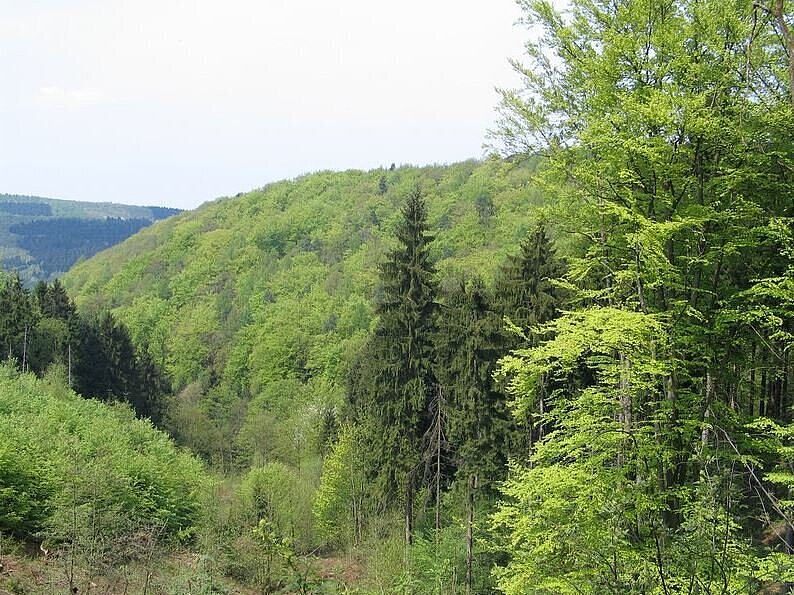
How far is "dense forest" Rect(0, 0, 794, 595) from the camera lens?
7.84 meters

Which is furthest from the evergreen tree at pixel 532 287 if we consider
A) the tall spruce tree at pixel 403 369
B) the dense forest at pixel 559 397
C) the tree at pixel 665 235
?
the tree at pixel 665 235

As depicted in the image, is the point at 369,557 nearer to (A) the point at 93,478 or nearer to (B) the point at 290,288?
(A) the point at 93,478

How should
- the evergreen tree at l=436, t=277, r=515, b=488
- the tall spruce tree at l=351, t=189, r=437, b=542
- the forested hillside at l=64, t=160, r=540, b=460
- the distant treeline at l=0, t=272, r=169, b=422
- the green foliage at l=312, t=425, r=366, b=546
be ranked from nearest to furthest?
the evergreen tree at l=436, t=277, r=515, b=488 < the tall spruce tree at l=351, t=189, r=437, b=542 < the green foliage at l=312, t=425, r=366, b=546 < the distant treeline at l=0, t=272, r=169, b=422 < the forested hillside at l=64, t=160, r=540, b=460

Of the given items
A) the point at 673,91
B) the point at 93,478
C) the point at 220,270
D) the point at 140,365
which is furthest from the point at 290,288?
the point at 673,91

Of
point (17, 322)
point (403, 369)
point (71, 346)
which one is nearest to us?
point (403, 369)

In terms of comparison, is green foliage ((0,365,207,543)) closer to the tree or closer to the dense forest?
the dense forest

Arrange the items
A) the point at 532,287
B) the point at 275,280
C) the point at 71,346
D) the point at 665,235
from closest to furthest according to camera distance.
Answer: the point at 665,235 → the point at 532,287 → the point at 71,346 → the point at 275,280

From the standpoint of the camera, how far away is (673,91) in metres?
8.92

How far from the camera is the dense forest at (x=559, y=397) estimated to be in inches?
309

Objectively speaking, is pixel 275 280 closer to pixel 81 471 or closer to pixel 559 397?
pixel 81 471

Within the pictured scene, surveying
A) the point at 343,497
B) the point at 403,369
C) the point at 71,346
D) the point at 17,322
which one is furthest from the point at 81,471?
the point at 71,346

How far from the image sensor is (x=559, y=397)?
38.1ft

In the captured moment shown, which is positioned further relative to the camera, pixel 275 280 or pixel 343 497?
pixel 275 280

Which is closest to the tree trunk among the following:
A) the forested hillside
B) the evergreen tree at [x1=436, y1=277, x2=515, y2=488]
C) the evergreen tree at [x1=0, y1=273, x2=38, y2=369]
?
the evergreen tree at [x1=436, y1=277, x2=515, y2=488]
